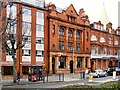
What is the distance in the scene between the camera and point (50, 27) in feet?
202

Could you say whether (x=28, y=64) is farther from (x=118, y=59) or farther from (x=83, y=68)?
(x=118, y=59)

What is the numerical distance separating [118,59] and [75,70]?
83.2 ft

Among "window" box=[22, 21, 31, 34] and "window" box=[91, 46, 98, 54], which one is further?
"window" box=[91, 46, 98, 54]

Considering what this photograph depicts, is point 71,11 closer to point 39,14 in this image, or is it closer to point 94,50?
point 39,14

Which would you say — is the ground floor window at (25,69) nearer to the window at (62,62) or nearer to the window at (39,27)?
the window at (39,27)

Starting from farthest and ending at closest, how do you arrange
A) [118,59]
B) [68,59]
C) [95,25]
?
[118,59] → [95,25] → [68,59]

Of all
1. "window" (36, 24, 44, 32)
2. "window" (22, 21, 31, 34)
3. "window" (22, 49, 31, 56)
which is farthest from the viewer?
"window" (36, 24, 44, 32)

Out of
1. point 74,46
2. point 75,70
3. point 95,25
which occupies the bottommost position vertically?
point 75,70

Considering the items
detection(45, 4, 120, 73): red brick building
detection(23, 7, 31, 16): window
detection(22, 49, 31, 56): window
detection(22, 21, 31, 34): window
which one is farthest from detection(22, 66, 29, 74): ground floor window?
detection(23, 7, 31, 16): window

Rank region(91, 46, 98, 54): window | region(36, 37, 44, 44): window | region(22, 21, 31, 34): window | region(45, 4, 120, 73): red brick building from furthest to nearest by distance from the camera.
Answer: region(91, 46, 98, 54): window → region(45, 4, 120, 73): red brick building → region(36, 37, 44, 44): window → region(22, 21, 31, 34): window

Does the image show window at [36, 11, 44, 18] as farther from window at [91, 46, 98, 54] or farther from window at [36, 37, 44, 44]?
window at [91, 46, 98, 54]

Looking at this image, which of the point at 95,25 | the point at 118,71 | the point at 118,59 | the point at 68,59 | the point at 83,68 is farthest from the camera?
the point at 118,59

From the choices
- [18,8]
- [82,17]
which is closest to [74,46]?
[82,17]

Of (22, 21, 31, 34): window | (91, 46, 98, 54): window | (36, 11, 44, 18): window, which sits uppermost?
(36, 11, 44, 18): window
